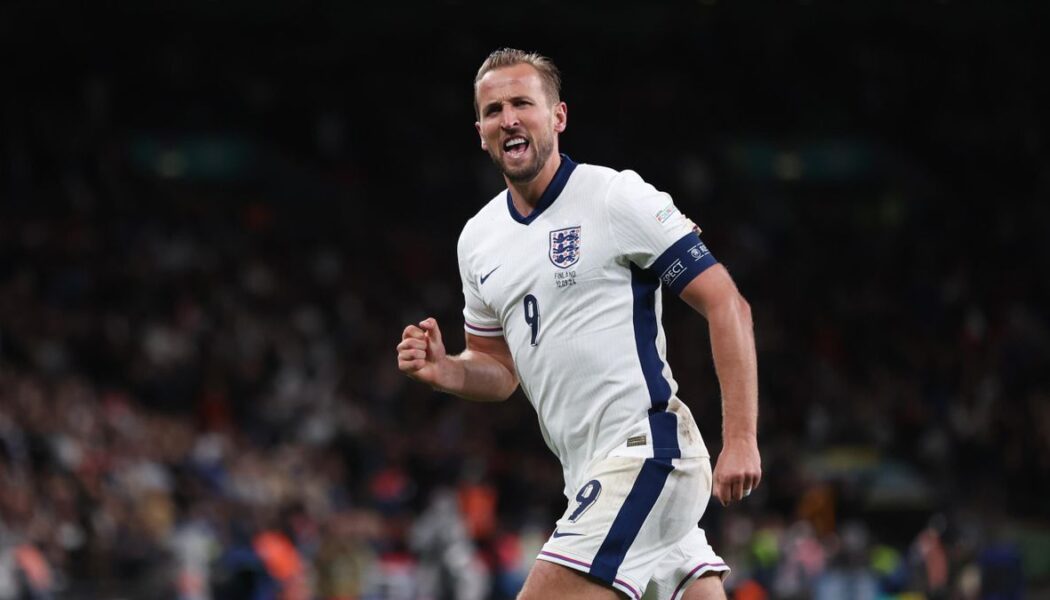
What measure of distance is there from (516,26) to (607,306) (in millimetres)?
19579

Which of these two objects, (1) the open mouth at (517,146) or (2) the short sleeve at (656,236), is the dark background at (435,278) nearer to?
(1) the open mouth at (517,146)

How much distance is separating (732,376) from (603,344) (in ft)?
1.32

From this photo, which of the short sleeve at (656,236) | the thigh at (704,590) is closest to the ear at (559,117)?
the short sleeve at (656,236)

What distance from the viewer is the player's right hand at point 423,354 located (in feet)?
15.3

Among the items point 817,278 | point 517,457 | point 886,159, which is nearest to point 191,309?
point 517,457

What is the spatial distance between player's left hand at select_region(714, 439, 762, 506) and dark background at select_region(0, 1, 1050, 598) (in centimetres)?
846

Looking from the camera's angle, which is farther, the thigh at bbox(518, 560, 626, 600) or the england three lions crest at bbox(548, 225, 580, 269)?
the england three lions crest at bbox(548, 225, 580, 269)

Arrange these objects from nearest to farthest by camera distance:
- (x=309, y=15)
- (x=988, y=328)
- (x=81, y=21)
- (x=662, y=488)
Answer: (x=662, y=488), (x=988, y=328), (x=81, y=21), (x=309, y=15)

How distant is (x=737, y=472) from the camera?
13.2 feet

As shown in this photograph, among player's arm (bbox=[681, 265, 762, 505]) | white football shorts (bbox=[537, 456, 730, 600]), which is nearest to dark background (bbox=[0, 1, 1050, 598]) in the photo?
white football shorts (bbox=[537, 456, 730, 600])

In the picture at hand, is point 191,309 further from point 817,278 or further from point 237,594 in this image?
point 817,278

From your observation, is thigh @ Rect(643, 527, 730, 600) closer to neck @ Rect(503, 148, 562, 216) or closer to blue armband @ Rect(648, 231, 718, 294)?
blue armband @ Rect(648, 231, 718, 294)

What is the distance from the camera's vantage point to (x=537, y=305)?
178 inches

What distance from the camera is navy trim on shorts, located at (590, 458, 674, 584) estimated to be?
4.29 m
